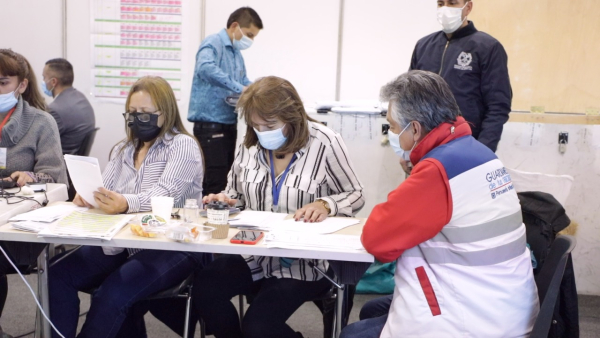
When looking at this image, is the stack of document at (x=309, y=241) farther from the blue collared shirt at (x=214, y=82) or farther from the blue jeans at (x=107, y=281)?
the blue collared shirt at (x=214, y=82)

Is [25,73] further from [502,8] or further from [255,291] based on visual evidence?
[502,8]

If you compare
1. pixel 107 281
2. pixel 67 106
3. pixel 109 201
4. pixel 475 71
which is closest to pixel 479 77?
pixel 475 71

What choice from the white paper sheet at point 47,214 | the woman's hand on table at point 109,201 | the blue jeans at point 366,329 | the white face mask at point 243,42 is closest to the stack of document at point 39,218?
the white paper sheet at point 47,214

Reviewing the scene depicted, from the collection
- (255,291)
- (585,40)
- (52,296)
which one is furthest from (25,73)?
(585,40)

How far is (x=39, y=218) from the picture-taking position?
2.09 metres

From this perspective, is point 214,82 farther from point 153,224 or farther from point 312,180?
point 153,224

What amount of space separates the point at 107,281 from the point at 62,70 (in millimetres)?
2821

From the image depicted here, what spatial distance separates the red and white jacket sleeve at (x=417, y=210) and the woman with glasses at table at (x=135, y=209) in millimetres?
894

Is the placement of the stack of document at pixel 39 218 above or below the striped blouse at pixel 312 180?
below

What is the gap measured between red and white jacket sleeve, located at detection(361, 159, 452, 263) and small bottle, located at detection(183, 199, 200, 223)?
30.8 inches

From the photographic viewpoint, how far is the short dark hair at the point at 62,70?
4488 millimetres

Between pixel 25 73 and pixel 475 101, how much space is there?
7.36 ft

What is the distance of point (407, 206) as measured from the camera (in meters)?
1.66

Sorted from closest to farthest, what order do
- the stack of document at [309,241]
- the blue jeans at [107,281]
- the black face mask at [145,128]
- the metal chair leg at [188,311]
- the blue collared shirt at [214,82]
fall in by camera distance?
the stack of document at [309,241], the blue jeans at [107,281], the metal chair leg at [188,311], the black face mask at [145,128], the blue collared shirt at [214,82]
